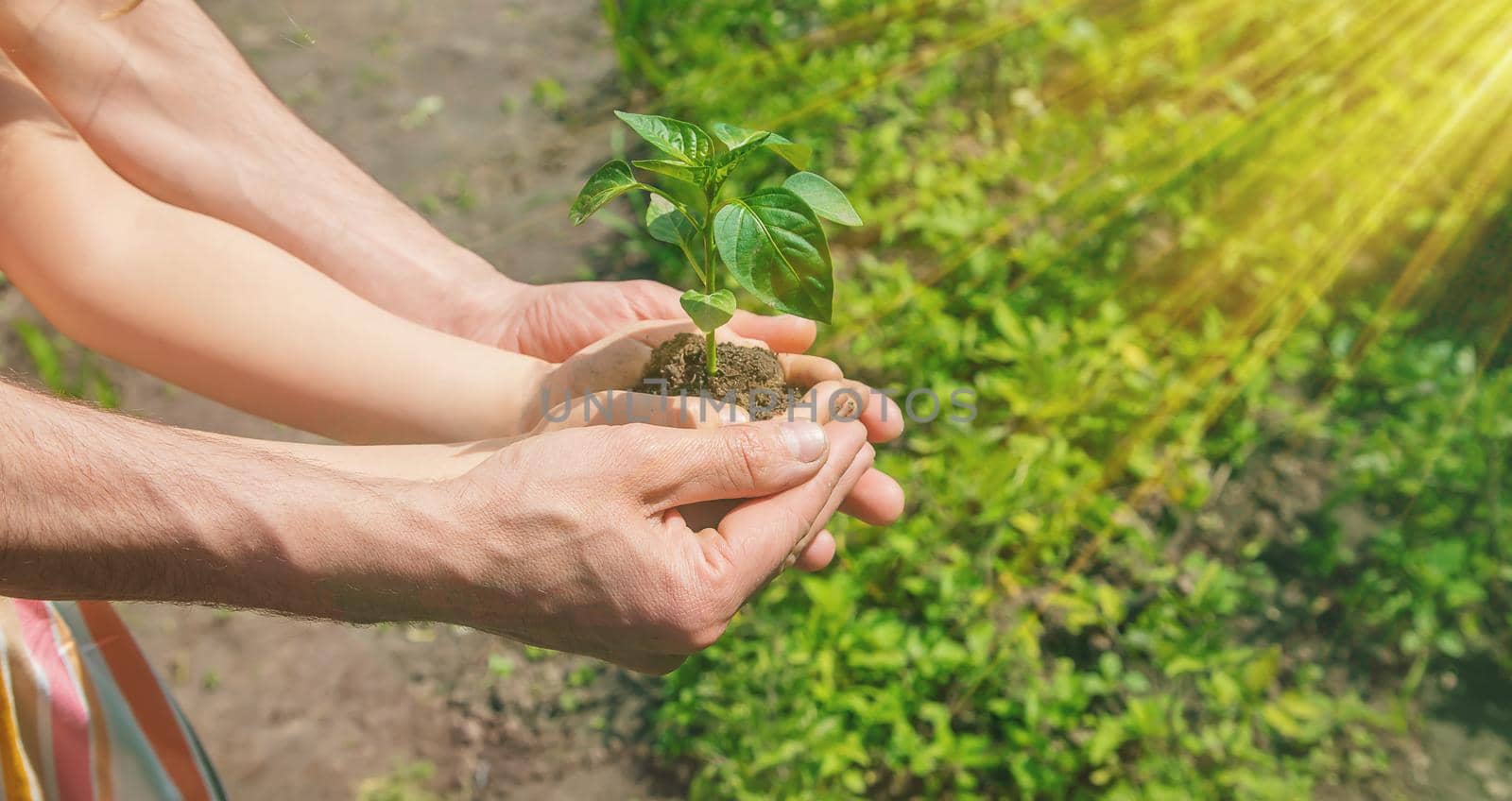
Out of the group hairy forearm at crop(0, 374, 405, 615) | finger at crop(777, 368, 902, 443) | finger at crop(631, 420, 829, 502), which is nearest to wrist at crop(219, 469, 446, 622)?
hairy forearm at crop(0, 374, 405, 615)

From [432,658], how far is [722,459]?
1.60 m

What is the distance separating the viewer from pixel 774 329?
6.64 feet

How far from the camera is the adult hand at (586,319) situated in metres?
2.03

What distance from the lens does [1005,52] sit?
12.6 feet

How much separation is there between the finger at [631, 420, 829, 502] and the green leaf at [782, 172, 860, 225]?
13.6 inches

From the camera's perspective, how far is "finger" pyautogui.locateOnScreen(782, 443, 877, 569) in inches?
68.4

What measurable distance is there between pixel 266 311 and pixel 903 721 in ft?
5.35

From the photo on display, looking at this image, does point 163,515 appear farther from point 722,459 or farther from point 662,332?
point 662,332

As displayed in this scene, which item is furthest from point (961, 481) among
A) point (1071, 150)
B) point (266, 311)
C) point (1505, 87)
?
point (1505, 87)

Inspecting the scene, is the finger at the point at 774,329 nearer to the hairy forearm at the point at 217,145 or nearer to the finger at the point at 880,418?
the finger at the point at 880,418

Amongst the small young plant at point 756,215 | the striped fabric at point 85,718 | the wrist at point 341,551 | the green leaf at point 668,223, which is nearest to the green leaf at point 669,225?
the green leaf at point 668,223

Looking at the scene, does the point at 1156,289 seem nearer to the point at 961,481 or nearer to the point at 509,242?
the point at 961,481

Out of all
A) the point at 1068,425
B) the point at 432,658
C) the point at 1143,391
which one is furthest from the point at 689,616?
the point at 1143,391

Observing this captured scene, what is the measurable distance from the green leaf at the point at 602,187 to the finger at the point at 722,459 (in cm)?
34
